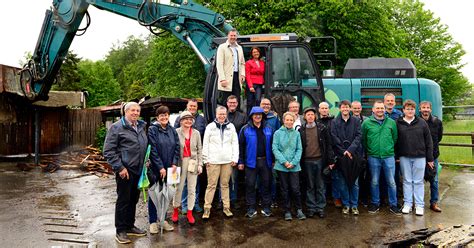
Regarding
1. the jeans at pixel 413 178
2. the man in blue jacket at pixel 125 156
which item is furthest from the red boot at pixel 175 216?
the jeans at pixel 413 178

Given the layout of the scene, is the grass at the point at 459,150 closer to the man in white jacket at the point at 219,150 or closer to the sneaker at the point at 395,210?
the sneaker at the point at 395,210

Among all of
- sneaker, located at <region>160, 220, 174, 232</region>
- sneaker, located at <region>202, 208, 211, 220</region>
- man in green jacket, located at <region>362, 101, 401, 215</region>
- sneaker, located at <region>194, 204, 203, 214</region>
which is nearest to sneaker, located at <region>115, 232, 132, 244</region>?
sneaker, located at <region>160, 220, 174, 232</region>

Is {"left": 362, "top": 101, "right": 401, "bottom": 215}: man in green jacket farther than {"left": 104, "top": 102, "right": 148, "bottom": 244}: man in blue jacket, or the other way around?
{"left": 362, "top": 101, "right": 401, "bottom": 215}: man in green jacket

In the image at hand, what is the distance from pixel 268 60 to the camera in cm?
635

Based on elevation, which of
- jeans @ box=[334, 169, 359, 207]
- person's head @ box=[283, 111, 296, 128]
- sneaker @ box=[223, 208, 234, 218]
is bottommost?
sneaker @ box=[223, 208, 234, 218]

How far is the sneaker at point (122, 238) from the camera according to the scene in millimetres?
4461

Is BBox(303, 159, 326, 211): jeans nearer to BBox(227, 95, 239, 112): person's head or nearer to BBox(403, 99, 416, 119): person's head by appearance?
BBox(227, 95, 239, 112): person's head

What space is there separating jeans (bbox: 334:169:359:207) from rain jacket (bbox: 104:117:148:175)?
127 inches

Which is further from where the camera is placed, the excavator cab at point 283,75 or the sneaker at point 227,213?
the excavator cab at point 283,75

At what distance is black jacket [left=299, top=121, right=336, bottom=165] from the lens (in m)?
5.50

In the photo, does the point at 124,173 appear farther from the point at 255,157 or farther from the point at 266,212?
the point at 266,212

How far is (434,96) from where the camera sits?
23.1ft

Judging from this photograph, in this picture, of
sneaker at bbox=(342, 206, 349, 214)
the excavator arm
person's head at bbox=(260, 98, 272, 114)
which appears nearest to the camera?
sneaker at bbox=(342, 206, 349, 214)

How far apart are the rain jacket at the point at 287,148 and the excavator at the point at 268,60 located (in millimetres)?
963
